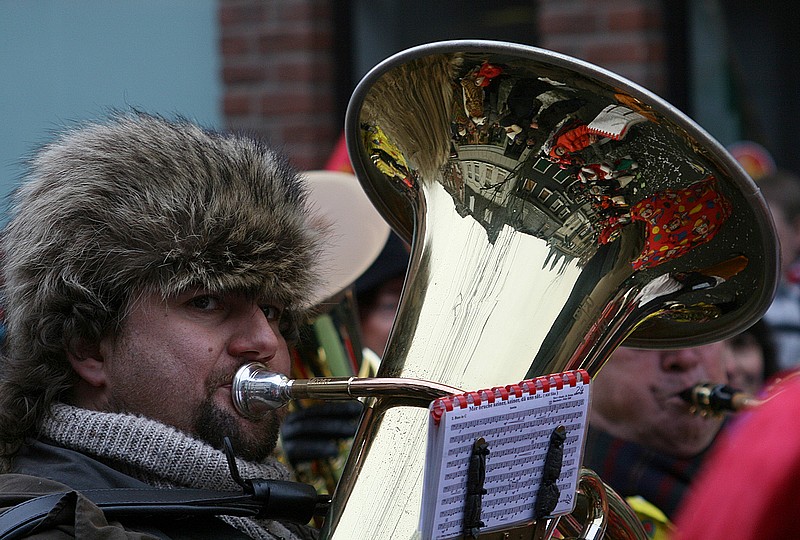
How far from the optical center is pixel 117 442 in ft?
5.87

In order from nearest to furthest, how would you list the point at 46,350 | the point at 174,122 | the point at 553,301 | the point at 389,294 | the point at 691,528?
1. the point at 691,528
2. the point at 553,301
3. the point at 46,350
4. the point at 174,122
5. the point at 389,294

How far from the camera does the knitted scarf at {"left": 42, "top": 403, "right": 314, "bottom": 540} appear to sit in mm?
1785

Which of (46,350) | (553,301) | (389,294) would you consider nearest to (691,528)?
(553,301)

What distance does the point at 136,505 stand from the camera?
1.66 m

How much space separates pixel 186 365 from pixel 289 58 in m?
2.94

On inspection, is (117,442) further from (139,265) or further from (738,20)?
(738,20)

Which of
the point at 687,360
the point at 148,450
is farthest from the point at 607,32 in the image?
the point at 148,450

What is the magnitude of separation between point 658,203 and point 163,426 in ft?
2.74

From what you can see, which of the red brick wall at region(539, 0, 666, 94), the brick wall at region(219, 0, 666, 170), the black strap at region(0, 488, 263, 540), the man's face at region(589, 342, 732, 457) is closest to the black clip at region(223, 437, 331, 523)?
the black strap at region(0, 488, 263, 540)

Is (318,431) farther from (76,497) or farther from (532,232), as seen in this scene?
(76,497)

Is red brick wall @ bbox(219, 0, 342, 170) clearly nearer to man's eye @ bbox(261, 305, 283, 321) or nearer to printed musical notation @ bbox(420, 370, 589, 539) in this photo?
man's eye @ bbox(261, 305, 283, 321)

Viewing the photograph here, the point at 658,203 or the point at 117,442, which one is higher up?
the point at 658,203

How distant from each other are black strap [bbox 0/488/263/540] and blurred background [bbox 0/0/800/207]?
9.40ft

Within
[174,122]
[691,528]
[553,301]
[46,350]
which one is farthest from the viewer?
[174,122]
